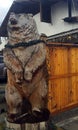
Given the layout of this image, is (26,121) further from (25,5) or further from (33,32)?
(25,5)

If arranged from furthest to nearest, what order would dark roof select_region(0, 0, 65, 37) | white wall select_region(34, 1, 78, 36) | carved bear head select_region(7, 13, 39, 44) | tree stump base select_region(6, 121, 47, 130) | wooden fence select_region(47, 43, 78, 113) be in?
dark roof select_region(0, 0, 65, 37)
white wall select_region(34, 1, 78, 36)
wooden fence select_region(47, 43, 78, 113)
tree stump base select_region(6, 121, 47, 130)
carved bear head select_region(7, 13, 39, 44)

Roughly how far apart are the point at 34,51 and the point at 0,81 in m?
7.68

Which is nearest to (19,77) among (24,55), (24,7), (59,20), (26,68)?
(26,68)

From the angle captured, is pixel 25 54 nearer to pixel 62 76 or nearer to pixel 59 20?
pixel 62 76

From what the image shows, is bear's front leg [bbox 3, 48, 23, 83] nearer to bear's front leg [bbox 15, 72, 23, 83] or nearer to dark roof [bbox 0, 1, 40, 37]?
bear's front leg [bbox 15, 72, 23, 83]

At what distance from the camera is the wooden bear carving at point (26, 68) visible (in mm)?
4598

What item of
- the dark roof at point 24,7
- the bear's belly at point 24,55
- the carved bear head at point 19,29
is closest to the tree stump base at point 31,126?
the bear's belly at point 24,55

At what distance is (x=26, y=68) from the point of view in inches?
180

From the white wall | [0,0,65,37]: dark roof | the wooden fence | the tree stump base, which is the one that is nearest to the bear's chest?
the tree stump base

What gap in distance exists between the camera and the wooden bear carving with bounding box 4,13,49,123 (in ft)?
15.1

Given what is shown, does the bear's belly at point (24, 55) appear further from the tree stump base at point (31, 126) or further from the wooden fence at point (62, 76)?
the wooden fence at point (62, 76)

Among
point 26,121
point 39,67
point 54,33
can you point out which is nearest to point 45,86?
point 39,67

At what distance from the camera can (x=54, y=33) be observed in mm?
14570

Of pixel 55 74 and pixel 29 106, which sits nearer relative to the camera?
pixel 29 106
